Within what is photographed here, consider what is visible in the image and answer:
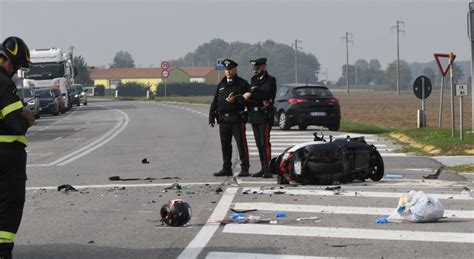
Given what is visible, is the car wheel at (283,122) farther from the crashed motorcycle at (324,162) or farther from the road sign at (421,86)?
the crashed motorcycle at (324,162)

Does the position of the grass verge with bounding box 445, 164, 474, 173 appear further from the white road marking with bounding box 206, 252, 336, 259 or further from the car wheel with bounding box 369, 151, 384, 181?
the white road marking with bounding box 206, 252, 336, 259

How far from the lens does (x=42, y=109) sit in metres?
51.3

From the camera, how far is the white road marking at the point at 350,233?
882 centimetres

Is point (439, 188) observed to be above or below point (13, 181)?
below

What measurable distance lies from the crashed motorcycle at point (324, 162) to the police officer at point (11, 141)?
6752 mm

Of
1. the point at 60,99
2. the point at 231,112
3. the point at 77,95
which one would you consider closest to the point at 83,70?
the point at 77,95

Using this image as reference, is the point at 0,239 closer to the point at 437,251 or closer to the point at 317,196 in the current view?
the point at 437,251

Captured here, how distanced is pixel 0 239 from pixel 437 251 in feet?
11.8

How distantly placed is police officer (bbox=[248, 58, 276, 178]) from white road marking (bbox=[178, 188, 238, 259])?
2421 millimetres

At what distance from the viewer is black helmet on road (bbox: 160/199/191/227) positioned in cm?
969

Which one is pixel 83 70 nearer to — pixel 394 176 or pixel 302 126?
pixel 302 126

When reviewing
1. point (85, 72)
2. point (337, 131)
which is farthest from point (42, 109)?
point (85, 72)

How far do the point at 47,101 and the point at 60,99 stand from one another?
102 inches

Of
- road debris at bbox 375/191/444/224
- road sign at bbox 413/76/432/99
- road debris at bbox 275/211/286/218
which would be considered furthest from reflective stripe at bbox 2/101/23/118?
road sign at bbox 413/76/432/99
